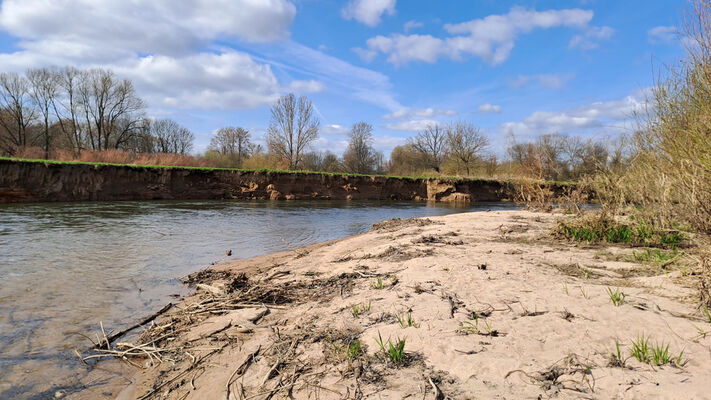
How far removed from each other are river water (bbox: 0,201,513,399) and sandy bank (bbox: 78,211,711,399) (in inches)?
26.9

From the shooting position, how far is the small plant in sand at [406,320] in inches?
112

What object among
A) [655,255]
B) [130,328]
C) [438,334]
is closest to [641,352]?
[438,334]

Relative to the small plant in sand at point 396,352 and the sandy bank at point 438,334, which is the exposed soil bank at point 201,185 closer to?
the sandy bank at point 438,334

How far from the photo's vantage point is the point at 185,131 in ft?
224

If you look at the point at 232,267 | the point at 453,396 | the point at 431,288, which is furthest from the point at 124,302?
the point at 453,396

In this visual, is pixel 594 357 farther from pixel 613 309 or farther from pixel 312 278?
pixel 312 278

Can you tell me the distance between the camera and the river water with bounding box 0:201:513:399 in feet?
10.2

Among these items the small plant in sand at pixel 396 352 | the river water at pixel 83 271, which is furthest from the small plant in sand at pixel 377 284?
the river water at pixel 83 271

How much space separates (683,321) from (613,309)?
433 mm

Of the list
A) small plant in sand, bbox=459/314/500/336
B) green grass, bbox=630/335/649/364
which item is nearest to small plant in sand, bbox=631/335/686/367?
green grass, bbox=630/335/649/364

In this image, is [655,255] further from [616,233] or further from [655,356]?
[655,356]

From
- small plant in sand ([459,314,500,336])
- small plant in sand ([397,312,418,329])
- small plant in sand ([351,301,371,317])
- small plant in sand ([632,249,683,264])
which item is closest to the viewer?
small plant in sand ([459,314,500,336])

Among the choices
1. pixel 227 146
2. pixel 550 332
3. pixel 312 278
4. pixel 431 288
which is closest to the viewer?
pixel 550 332

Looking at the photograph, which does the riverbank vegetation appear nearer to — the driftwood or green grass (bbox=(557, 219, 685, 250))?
green grass (bbox=(557, 219, 685, 250))
